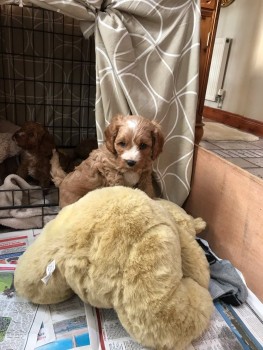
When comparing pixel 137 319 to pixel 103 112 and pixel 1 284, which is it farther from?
pixel 103 112

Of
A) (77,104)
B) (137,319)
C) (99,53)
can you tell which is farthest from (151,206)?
(77,104)

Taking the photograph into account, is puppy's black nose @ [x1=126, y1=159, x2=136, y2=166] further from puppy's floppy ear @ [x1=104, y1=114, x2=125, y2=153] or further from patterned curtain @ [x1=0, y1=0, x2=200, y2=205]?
patterned curtain @ [x1=0, y1=0, x2=200, y2=205]

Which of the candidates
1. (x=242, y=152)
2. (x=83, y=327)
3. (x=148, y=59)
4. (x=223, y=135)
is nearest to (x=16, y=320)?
(x=83, y=327)

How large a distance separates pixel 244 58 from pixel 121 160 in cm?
188

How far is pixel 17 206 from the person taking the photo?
1.37 metres

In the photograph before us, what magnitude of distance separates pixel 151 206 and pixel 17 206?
0.77 m

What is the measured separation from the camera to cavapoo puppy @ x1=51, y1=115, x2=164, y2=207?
1.17 meters

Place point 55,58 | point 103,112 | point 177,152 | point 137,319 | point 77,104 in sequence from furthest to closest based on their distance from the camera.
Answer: point 77,104
point 55,58
point 177,152
point 103,112
point 137,319

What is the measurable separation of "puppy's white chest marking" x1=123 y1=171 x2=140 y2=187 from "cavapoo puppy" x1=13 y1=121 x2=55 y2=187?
59 centimetres

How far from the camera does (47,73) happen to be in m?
1.88

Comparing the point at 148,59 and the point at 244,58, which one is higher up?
the point at 244,58

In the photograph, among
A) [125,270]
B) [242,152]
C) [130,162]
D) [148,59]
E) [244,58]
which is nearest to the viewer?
[125,270]

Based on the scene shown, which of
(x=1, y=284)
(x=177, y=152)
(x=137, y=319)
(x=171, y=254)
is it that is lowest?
(x=1, y=284)

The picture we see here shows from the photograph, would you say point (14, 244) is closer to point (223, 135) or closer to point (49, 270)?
point (49, 270)
